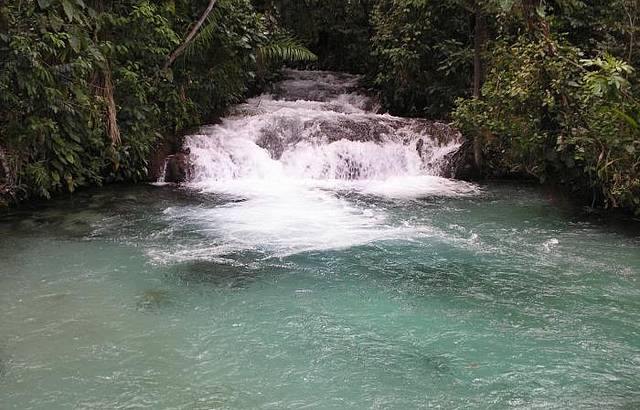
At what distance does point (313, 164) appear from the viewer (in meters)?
10.6

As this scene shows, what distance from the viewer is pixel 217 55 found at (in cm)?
1077

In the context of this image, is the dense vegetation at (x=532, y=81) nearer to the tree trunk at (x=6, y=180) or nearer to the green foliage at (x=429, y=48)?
the green foliage at (x=429, y=48)

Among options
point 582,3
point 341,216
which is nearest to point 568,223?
point 341,216

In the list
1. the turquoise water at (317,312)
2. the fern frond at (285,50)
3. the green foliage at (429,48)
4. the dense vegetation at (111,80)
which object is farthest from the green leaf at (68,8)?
the green foliage at (429,48)

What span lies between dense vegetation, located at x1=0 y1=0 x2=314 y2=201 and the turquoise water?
94 centimetres

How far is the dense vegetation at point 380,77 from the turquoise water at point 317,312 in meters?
0.91

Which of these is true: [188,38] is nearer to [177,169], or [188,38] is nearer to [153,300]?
[177,169]

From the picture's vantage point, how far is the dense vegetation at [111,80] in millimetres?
6957

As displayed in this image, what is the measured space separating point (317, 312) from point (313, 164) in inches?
237

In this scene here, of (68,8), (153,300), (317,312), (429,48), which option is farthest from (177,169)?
(68,8)

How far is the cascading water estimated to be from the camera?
820cm

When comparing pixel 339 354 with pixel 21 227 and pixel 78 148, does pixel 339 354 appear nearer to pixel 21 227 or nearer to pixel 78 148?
pixel 21 227

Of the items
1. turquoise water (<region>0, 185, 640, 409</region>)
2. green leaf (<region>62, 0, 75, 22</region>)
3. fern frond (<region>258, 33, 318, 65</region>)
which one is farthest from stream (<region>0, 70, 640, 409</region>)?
fern frond (<region>258, 33, 318, 65</region>)

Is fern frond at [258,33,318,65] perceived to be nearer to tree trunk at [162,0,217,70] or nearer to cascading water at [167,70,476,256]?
cascading water at [167,70,476,256]
